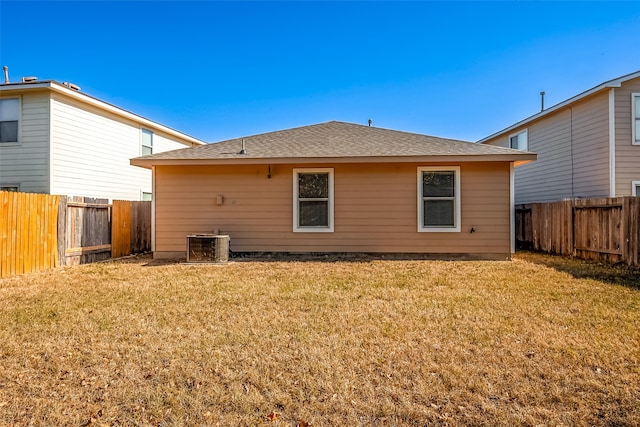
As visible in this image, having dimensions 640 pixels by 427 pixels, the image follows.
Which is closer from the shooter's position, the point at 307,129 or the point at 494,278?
the point at 494,278

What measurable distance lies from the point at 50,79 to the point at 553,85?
18.6 m

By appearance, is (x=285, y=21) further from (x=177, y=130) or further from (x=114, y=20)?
(x=177, y=130)

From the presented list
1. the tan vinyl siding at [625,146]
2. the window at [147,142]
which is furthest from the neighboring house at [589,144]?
the window at [147,142]

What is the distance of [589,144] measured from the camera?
11594 mm

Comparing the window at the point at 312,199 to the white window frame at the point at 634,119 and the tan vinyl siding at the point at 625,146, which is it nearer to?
the tan vinyl siding at the point at 625,146

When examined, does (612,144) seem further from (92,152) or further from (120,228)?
(92,152)

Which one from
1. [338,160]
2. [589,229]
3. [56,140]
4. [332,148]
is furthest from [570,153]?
[56,140]

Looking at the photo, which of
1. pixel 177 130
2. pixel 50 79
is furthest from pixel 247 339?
pixel 177 130

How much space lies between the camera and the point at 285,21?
11977mm

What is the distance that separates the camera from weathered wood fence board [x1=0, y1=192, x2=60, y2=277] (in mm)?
6914

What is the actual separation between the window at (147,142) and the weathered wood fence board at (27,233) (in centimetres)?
674

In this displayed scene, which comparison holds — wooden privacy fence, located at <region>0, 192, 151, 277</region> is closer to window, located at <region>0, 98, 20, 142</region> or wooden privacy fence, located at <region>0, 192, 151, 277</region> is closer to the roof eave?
the roof eave

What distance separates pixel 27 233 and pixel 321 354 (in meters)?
7.25

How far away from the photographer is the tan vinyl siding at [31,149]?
10.4m
